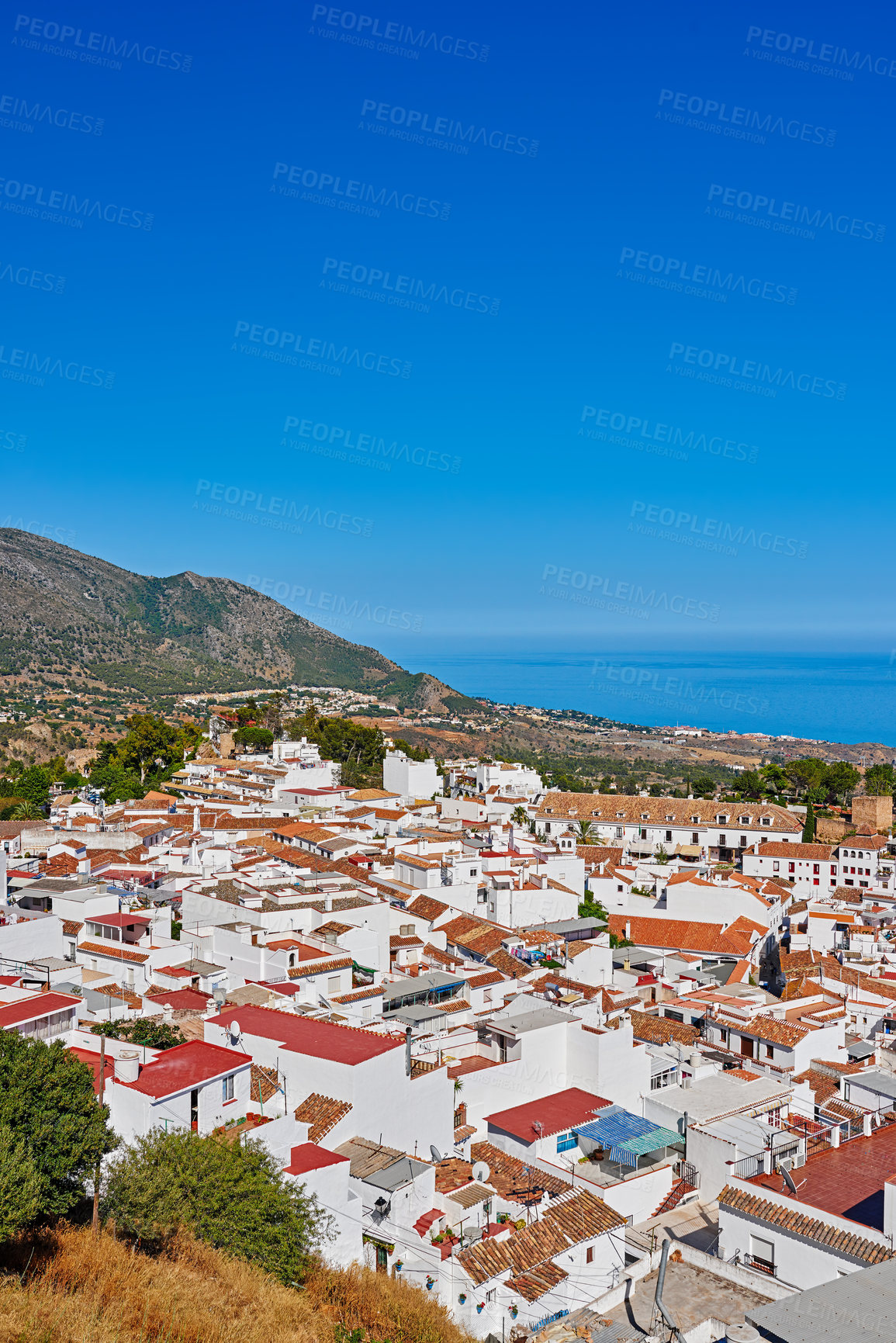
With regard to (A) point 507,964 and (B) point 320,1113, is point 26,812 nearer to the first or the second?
(A) point 507,964

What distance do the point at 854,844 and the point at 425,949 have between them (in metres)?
20.3

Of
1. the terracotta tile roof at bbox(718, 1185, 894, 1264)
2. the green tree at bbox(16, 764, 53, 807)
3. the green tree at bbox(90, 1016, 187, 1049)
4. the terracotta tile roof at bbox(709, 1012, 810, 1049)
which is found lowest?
the terracotta tile roof at bbox(718, 1185, 894, 1264)

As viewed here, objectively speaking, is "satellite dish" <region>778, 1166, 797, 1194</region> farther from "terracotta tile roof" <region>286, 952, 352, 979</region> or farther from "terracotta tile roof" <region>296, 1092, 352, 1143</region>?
"terracotta tile roof" <region>286, 952, 352, 979</region>

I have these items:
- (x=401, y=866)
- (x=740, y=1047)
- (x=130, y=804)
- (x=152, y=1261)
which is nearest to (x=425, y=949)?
(x=401, y=866)

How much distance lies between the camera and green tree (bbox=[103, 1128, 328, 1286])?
789 cm

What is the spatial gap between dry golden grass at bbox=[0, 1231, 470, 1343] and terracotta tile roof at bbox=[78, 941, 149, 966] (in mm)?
8233

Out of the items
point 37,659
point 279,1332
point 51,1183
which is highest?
point 37,659

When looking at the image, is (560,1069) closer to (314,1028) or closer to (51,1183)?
(314,1028)

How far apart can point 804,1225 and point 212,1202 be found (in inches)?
235

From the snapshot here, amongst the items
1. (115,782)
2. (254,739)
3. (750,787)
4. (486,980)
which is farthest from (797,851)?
(115,782)

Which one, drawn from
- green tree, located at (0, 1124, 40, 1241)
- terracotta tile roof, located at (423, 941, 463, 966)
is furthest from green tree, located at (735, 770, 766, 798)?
green tree, located at (0, 1124, 40, 1241)

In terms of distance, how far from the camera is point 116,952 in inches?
633

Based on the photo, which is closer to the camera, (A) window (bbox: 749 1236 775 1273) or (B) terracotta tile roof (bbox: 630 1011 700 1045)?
(A) window (bbox: 749 1236 775 1273)

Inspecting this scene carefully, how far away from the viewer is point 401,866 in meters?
23.4
